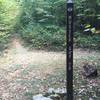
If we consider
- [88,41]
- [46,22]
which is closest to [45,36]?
[46,22]

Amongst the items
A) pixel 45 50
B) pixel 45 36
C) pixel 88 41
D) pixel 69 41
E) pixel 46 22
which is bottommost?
pixel 45 50

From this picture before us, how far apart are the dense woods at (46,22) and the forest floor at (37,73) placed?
67cm

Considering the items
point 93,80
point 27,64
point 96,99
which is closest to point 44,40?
point 27,64

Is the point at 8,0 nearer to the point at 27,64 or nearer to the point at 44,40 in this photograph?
the point at 44,40

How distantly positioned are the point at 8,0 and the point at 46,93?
824cm

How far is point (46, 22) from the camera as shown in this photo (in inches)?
499

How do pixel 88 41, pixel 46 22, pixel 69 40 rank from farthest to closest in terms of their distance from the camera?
pixel 46 22 < pixel 88 41 < pixel 69 40

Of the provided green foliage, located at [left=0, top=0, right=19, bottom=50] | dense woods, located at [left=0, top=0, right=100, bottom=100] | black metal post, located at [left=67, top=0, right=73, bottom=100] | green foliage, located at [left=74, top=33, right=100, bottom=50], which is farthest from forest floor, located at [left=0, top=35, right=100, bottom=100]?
black metal post, located at [left=67, top=0, right=73, bottom=100]

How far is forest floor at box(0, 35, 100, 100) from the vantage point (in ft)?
21.8

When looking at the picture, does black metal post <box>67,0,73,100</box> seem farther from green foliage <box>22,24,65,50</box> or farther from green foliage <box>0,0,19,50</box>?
green foliage <box>0,0,19,50</box>

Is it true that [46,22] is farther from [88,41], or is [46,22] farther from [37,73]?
[37,73]

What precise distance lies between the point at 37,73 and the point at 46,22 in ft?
16.4

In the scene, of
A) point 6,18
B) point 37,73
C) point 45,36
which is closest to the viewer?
point 37,73

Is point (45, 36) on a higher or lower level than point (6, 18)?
lower
